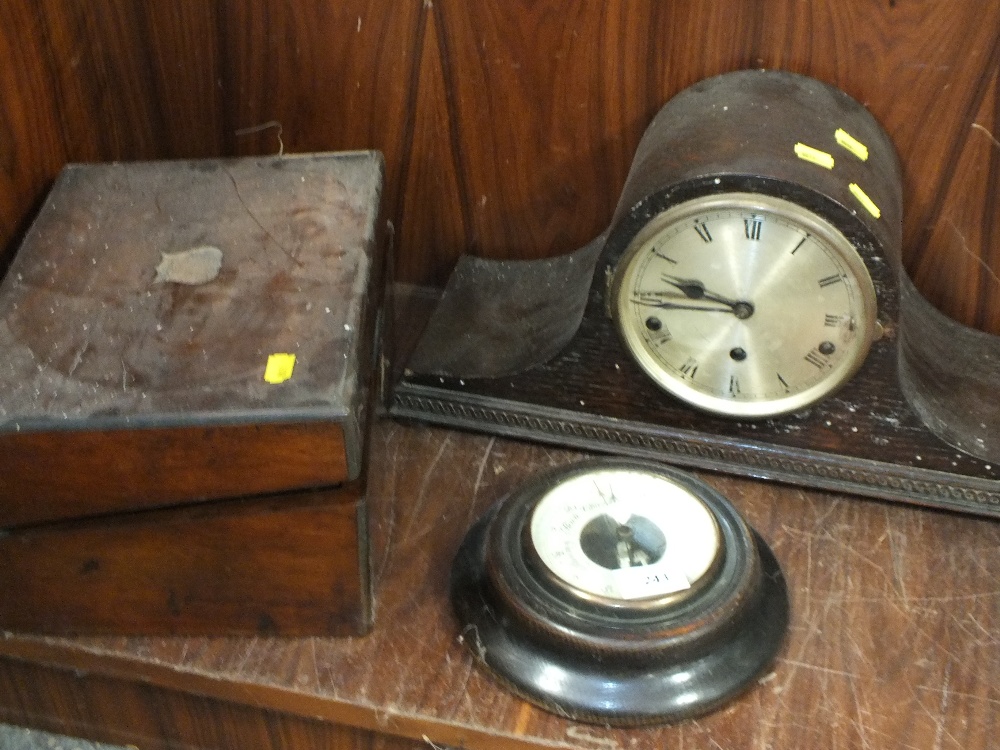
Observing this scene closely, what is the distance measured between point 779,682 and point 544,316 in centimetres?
51

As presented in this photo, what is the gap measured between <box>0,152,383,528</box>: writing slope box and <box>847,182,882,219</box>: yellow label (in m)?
0.48

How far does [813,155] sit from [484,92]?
1.49ft

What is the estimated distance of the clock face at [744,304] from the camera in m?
1.03

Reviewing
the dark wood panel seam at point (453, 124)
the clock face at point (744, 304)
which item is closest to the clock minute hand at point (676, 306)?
the clock face at point (744, 304)

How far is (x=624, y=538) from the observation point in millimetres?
975

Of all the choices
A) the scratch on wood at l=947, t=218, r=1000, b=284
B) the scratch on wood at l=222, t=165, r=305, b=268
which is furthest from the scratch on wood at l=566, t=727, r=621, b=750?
the scratch on wood at l=947, t=218, r=1000, b=284

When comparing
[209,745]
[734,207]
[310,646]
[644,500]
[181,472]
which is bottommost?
[209,745]

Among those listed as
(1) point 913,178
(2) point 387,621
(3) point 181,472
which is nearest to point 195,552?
(3) point 181,472

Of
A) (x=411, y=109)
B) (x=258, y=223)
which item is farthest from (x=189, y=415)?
(x=411, y=109)

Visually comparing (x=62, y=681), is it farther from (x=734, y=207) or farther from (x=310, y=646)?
(x=734, y=207)

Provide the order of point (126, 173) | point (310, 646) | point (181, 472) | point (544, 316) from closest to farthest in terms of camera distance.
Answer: point (181, 472)
point (310, 646)
point (126, 173)
point (544, 316)

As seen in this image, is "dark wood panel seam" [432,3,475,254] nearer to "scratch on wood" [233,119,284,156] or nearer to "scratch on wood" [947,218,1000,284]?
"scratch on wood" [233,119,284,156]

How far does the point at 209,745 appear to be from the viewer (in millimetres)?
1081

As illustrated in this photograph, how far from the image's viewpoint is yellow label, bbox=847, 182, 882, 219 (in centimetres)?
103
